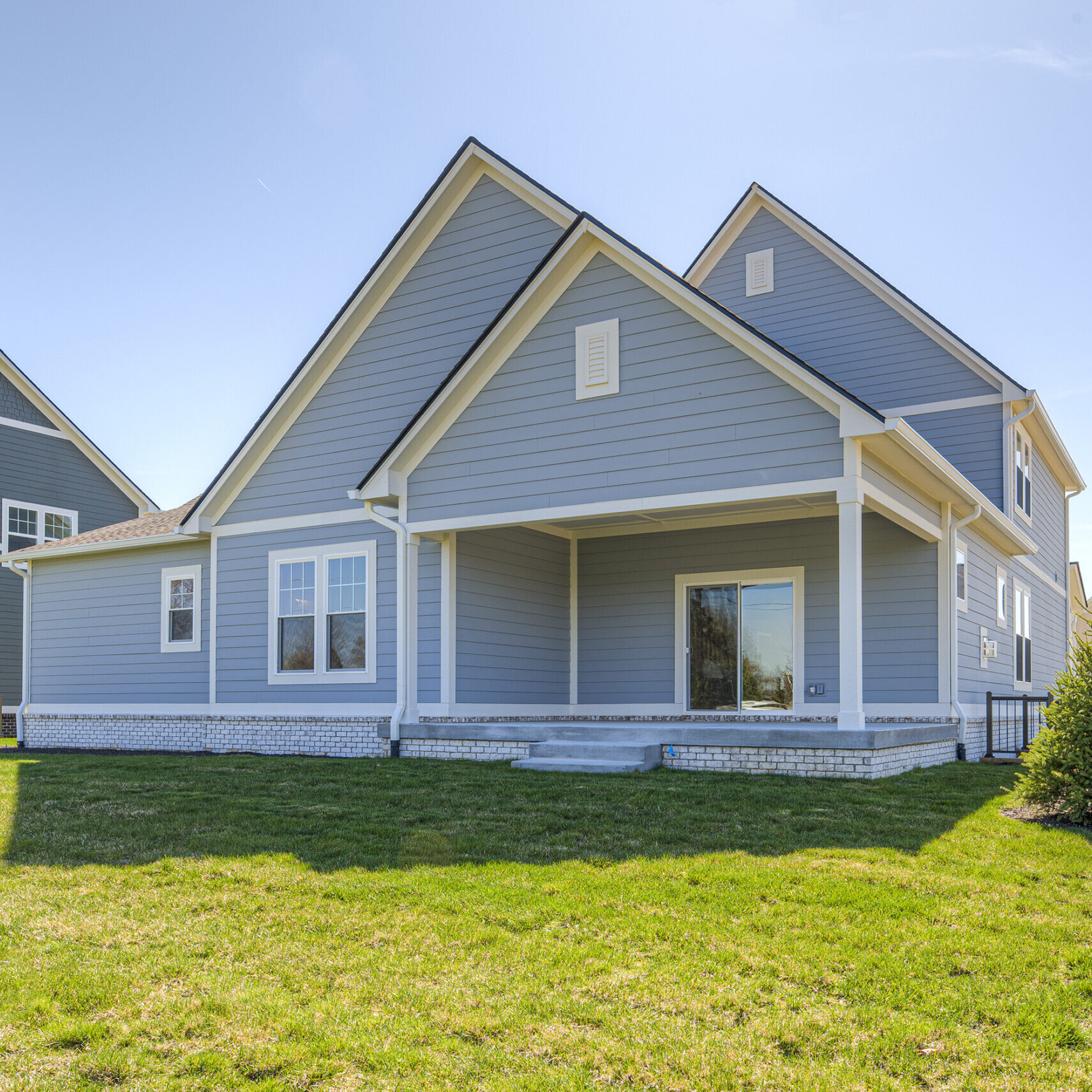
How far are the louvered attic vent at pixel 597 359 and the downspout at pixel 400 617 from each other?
3.00 meters

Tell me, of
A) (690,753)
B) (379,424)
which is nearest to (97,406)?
(379,424)

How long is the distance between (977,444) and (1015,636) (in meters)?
4.09

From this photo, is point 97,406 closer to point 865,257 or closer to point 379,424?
point 379,424

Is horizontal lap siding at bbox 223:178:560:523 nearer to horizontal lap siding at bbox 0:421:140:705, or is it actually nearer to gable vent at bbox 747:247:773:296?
gable vent at bbox 747:247:773:296

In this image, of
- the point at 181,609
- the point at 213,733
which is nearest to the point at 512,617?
the point at 213,733

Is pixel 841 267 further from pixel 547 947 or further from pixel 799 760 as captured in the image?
pixel 547 947

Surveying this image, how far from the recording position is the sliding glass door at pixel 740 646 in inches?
560

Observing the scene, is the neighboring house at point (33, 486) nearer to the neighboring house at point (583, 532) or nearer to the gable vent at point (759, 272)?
the neighboring house at point (583, 532)

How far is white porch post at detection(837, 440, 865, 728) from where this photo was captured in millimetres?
10086

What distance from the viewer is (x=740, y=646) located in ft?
47.4

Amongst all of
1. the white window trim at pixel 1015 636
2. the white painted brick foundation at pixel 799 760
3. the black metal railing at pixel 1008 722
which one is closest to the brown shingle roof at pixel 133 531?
the white painted brick foundation at pixel 799 760

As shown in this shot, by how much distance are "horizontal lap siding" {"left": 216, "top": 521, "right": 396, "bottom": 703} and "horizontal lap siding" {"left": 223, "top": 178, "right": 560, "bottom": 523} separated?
45cm

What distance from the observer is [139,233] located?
17.0 m

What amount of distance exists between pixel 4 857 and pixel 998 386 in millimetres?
13513
